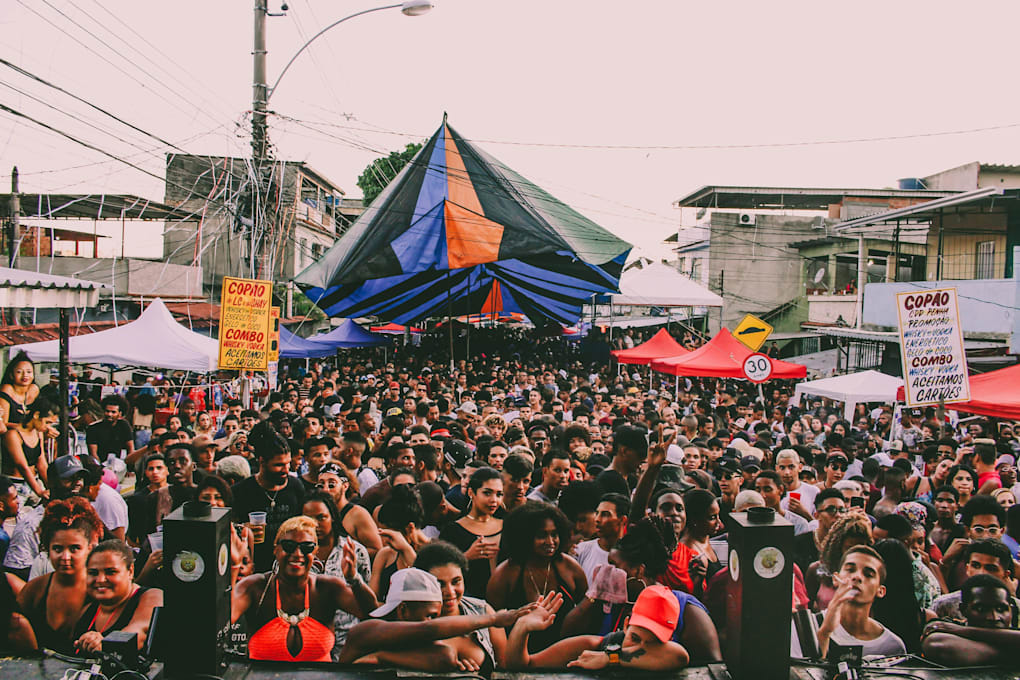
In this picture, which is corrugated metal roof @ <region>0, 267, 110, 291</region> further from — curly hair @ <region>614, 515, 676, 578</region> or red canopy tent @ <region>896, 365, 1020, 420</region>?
red canopy tent @ <region>896, 365, 1020, 420</region>

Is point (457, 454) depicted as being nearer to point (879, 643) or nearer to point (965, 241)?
point (879, 643)

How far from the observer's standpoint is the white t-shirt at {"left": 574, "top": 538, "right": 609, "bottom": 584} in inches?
154

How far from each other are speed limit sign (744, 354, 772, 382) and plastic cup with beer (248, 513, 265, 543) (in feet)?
32.5

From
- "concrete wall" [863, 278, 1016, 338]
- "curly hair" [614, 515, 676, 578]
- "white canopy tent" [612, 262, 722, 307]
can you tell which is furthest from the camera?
"white canopy tent" [612, 262, 722, 307]

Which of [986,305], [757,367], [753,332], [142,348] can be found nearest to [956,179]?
[986,305]

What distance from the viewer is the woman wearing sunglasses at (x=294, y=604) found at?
319 cm

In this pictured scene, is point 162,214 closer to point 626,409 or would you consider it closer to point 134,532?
point 626,409

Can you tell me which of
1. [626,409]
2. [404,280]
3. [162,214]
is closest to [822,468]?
[626,409]

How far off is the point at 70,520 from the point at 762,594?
3278 millimetres

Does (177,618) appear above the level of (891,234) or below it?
below

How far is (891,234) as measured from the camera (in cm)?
2403

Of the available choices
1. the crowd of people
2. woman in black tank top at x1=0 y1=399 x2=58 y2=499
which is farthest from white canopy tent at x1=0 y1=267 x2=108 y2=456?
the crowd of people

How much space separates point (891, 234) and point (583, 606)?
24.3 meters

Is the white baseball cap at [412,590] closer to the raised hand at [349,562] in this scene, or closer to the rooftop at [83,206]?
the raised hand at [349,562]
